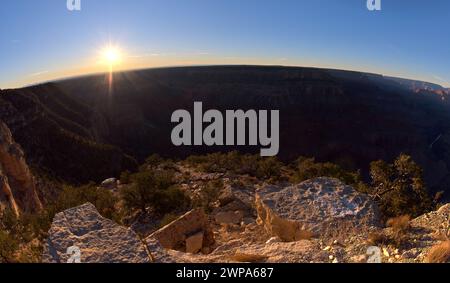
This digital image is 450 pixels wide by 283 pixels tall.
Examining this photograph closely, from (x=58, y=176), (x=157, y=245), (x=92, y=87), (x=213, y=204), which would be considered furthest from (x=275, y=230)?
(x=92, y=87)

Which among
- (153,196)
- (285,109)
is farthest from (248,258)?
(285,109)

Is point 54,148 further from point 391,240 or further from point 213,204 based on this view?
point 391,240

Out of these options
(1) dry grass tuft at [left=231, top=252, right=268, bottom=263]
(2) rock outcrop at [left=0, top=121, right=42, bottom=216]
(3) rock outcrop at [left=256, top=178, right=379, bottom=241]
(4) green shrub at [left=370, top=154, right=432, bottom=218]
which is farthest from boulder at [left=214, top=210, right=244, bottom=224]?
(2) rock outcrop at [left=0, top=121, right=42, bottom=216]

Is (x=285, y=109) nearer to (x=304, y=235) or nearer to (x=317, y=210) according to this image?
(x=317, y=210)

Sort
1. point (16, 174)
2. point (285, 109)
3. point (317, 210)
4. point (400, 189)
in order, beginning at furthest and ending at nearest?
1. point (285, 109)
2. point (16, 174)
3. point (400, 189)
4. point (317, 210)

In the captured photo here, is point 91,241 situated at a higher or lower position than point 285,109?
lower
